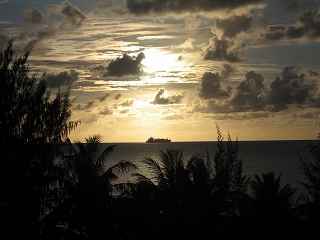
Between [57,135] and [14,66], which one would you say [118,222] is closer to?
[57,135]

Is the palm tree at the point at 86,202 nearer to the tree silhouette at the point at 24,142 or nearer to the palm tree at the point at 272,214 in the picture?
the tree silhouette at the point at 24,142

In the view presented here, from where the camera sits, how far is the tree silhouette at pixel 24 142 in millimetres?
19156

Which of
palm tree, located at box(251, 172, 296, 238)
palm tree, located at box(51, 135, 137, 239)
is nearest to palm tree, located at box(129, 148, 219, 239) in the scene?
palm tree, located at box(51, 135, 137, 239)

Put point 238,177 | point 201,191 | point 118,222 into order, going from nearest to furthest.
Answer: point 201,191
point 118,222
point 238,177

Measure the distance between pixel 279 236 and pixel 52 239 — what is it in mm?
11666

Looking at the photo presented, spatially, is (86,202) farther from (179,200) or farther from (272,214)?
(272,214)

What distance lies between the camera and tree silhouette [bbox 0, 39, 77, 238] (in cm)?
1916

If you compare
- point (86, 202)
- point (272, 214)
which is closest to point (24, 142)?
point (86, 202)

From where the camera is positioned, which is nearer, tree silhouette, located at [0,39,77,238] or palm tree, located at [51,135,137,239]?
tree silhouette, located at [0,39,77,238]

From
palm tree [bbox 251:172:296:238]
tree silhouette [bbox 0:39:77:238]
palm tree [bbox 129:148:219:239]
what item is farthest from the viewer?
palm tree [bbox 251:172:296:238]

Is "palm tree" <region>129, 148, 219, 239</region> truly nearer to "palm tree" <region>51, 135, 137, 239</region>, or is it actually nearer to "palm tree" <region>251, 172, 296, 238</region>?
"palm tree" <region>51, 135, 137, 239</region>

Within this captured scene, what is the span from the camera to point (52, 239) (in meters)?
22.7

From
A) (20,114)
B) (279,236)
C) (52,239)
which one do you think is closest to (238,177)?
(279,236)

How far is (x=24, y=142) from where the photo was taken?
20562mm
